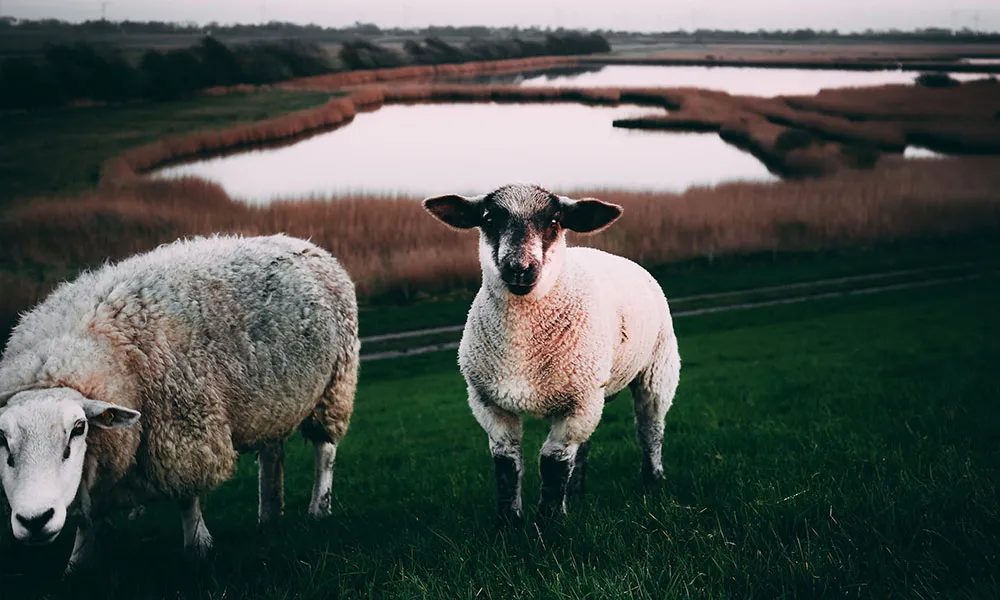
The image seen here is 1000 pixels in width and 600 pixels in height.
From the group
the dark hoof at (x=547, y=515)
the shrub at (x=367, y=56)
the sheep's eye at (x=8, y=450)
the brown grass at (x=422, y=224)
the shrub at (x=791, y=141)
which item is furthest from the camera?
the shrub at (x=367, y=56)

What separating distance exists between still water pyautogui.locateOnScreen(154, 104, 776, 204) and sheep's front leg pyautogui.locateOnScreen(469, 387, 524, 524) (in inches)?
703

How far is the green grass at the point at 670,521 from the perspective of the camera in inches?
143

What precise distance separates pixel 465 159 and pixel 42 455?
95.2ft

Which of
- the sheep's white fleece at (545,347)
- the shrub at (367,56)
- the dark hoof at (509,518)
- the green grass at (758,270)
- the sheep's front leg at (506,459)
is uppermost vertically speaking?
the shrub at (367,56)

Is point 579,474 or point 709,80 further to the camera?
point 709,80

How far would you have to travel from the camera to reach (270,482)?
249 inches

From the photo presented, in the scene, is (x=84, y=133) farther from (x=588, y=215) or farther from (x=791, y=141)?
(x=791, y=141)

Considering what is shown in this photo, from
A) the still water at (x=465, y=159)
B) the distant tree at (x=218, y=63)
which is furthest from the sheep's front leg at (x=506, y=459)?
the distant tree at (x=218, y=63)

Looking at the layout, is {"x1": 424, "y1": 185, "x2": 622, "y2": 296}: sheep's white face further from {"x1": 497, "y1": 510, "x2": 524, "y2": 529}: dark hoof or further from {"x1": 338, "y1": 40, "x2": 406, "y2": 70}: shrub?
{"x1": 338, "y1": 40, "x2": 406, "y2": 70}: shrub

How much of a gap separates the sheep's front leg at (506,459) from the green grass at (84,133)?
20.8 m

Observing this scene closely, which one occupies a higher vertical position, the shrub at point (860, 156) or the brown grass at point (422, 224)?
the shrub at point (860, 156)

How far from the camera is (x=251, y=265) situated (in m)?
5.85

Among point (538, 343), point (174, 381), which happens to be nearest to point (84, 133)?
point (174, 381)

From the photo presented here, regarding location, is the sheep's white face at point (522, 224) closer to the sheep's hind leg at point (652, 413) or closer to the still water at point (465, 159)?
the sheep's hind leg at point (652, 413)
